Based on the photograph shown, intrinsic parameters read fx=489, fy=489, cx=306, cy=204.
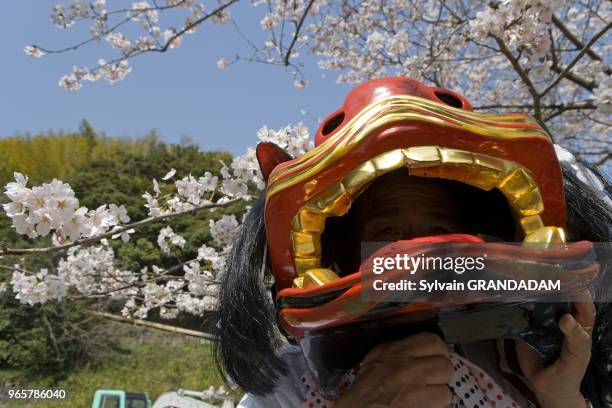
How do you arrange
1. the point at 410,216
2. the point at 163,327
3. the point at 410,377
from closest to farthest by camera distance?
1. the point at 410,377
2. the point at 410,216
3. the point at 163,327

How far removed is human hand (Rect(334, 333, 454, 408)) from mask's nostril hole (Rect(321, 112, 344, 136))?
390 mm

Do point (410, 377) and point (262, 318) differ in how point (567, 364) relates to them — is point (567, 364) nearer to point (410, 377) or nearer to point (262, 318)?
point (410, 377)

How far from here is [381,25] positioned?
14.3 ft

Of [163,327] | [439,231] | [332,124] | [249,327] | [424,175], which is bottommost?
[163,327]

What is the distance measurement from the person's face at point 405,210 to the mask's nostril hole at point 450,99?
5.7 inches

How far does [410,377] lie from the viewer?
750mm

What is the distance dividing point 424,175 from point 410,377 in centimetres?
31

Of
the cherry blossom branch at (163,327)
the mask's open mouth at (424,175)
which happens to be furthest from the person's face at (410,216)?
the cherry blossom branch at (163,327)

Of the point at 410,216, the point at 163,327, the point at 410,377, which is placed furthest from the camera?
the point at 163,327

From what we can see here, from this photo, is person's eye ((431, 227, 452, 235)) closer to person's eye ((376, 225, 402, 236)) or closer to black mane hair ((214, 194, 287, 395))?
person's eye ((376, 225, 402, 236))

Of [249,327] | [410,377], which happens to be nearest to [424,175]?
[410,377]

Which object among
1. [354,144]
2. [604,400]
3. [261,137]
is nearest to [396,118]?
[354,144]

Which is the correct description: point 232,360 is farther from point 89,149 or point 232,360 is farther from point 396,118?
point 89,149

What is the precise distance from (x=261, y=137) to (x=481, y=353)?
1.29m
